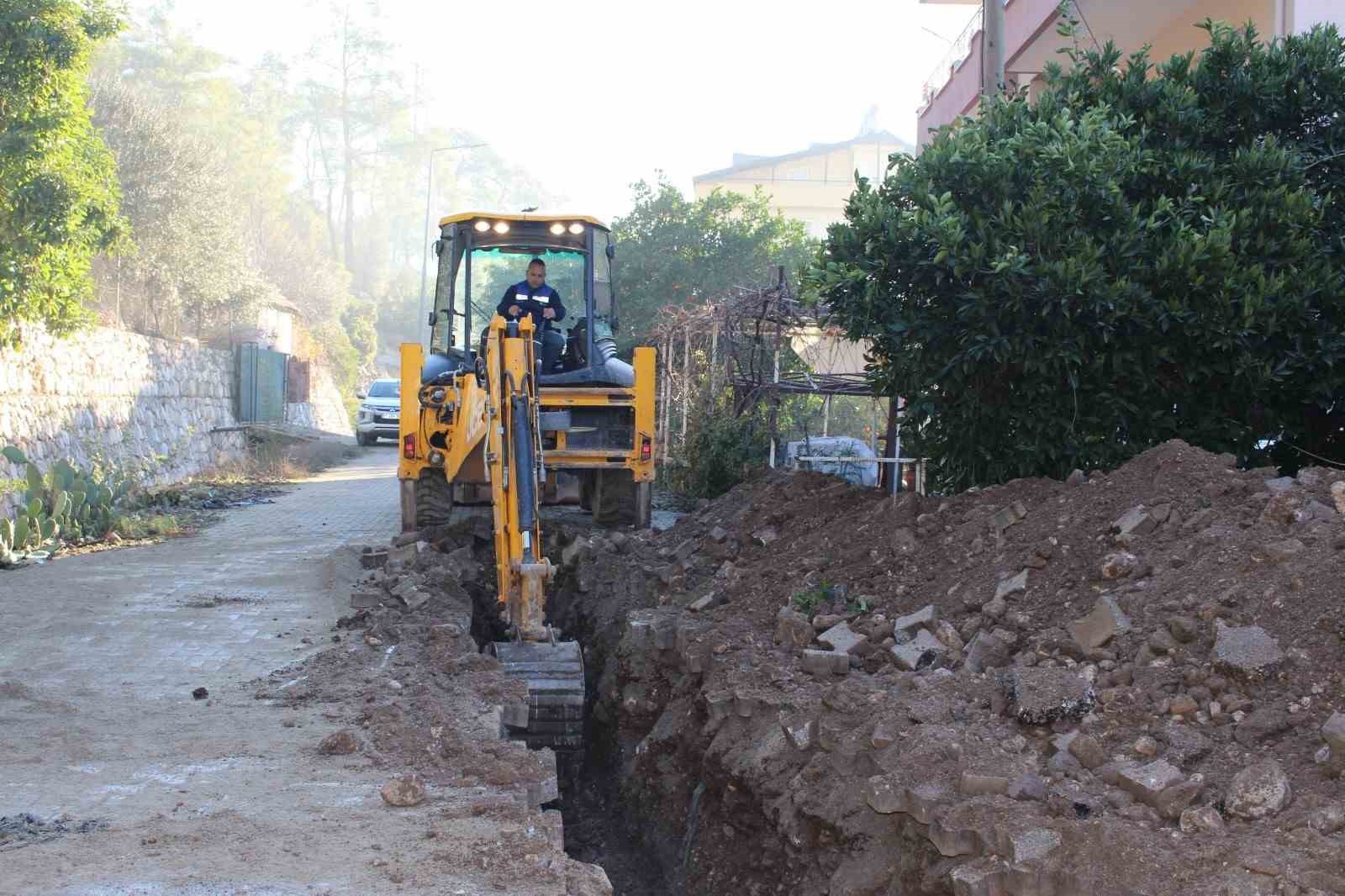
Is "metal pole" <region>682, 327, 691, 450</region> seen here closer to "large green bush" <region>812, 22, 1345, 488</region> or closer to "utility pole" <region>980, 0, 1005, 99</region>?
"utility pole" <region>980, 0, 1005, 99</region>

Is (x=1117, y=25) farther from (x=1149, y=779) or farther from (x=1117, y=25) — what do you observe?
(x=1149, y=779)

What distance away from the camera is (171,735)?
6.75 m

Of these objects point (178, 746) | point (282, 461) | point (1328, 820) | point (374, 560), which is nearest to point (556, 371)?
point (374, 560)

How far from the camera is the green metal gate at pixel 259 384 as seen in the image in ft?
99.7

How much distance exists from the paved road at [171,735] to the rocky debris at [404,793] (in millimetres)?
75

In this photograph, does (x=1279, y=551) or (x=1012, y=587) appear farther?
(x=1012, y=587)

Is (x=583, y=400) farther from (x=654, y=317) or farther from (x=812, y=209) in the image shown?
(x=812, y=209)

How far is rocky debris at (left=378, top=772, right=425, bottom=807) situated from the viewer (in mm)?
5531

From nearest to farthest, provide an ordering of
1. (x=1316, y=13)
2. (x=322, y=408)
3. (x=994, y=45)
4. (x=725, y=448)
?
(x=1316, y=13)
(x=994, y=45)
(x=725, y=448)
(x=322, y=408)

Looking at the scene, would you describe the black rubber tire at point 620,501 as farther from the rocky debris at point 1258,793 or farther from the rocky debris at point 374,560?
the rocky debris at point 1258,793

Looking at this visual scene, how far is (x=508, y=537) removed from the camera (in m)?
8.32

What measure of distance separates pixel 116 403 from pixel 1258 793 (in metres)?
19.9

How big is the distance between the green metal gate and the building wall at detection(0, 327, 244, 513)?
86cm

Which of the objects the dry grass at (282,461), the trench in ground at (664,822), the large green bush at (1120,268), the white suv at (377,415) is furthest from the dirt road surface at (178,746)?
the white suv at (377,415)
